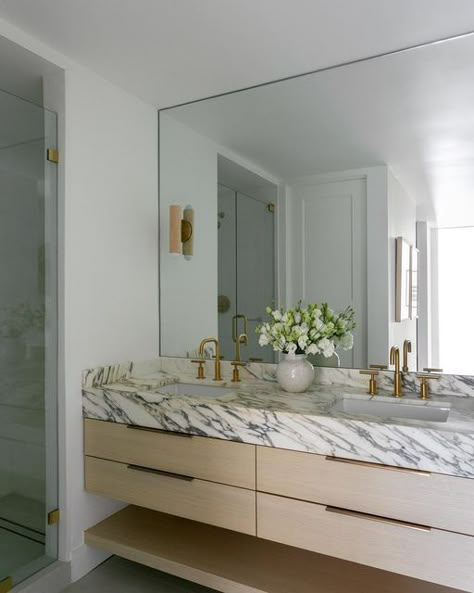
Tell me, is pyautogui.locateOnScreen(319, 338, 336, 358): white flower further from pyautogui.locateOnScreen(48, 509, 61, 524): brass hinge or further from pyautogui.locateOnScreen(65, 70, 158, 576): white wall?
pyautogui.locateOnScreen(48, 509, 61, 524): brass hinge

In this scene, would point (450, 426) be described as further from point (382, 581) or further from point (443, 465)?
point (382, 581)

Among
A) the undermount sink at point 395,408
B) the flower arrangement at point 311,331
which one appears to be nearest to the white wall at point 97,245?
the flower arrangement at point 311,331

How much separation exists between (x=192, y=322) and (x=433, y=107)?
1586mm

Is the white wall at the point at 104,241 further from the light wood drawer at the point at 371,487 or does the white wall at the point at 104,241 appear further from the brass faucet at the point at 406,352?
the brass faucet at the point at 406,352

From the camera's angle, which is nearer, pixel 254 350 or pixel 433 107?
pixel 433 107

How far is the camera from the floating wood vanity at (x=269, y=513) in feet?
4.83

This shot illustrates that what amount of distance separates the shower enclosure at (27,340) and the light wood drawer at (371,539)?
0.99 meters

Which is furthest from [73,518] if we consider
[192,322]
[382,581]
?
[382,581]

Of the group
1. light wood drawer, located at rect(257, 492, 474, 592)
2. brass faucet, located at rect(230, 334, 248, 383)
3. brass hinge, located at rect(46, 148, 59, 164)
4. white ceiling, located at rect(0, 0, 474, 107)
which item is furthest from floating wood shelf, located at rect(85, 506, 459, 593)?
white ceiling, located at rect(0, 0, 474, 107)

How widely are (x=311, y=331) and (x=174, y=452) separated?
789mm

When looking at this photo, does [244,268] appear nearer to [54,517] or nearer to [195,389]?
[195,389]

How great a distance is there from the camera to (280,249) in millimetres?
2371

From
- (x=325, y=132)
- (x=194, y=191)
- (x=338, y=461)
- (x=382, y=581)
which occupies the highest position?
(x=325, y=132)

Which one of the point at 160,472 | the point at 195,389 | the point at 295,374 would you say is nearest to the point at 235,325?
the point at 195,389
